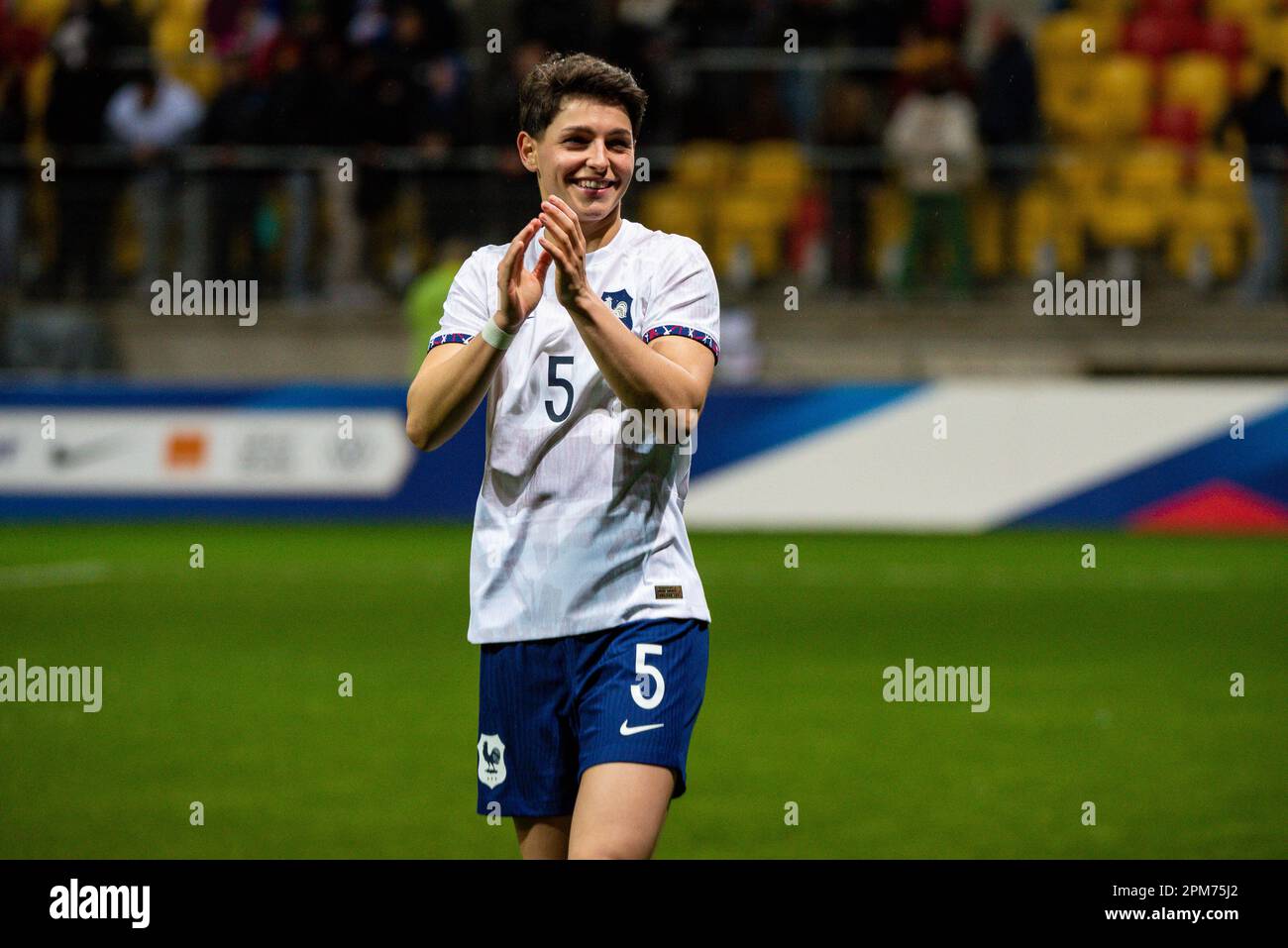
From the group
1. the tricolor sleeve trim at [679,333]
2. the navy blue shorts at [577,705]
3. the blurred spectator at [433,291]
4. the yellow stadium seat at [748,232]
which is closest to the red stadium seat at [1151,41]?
the yellow stadium seat at [748,232]

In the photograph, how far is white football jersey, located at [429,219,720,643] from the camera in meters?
4.17

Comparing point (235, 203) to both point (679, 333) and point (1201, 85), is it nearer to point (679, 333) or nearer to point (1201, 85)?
point (1201, 85)

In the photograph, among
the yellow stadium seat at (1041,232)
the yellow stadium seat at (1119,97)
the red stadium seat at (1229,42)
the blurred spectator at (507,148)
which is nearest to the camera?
the blurred spectator at (507,148)

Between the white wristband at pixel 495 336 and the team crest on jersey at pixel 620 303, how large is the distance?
0.31m

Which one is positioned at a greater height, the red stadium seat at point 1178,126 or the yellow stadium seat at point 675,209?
the red stadium seat at point 1178,126

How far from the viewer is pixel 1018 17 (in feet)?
64.8

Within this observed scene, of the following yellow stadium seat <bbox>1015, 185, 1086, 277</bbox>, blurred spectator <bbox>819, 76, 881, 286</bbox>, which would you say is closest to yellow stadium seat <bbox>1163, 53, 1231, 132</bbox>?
yellow stadium seat <bbox>1015, 185, 1086, 277</bbox>

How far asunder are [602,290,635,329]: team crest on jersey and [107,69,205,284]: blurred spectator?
13703 millimetres

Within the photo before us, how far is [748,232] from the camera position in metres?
17.5

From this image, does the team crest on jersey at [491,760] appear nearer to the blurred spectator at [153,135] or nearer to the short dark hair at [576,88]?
the short dark hair at [576,88]

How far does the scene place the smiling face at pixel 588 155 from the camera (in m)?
4.04

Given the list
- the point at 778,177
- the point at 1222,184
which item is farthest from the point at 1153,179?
the point at 778,177

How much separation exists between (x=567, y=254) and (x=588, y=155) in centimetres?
35

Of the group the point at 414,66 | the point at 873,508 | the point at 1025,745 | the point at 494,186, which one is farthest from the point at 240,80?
the point at 1025,745
